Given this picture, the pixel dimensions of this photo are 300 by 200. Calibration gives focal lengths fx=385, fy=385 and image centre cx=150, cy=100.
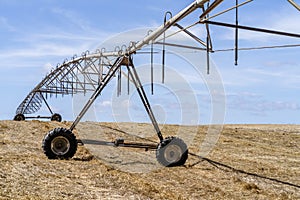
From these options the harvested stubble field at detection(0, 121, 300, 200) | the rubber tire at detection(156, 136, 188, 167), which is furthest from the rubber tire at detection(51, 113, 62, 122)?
the rubber tire at detection(156, 136, 188, 167)

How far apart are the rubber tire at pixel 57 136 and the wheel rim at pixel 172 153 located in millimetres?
3393

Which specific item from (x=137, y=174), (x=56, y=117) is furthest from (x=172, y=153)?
(x=56, y=117)

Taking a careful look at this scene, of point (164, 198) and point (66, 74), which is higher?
point (66, 74)

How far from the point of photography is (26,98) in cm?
3600

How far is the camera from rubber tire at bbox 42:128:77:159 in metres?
13.8

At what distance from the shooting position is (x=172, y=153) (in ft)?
46.8

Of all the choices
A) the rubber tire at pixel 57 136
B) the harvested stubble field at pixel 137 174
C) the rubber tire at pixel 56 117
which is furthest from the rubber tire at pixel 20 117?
the rubber tire at pixel 57 136

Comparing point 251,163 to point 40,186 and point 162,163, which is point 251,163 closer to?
point 162,163

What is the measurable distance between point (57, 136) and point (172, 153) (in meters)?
4.26

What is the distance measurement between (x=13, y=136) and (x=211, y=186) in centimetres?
1151

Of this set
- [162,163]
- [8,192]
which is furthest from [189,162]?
[8,192]

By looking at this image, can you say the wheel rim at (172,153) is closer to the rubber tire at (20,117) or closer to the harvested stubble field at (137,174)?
the harvested stubble field at (137,174)

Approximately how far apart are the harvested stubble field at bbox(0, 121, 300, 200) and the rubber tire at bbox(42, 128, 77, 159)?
0.29 m

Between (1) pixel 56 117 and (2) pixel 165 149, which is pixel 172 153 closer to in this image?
(2) pixel 165 149
